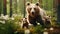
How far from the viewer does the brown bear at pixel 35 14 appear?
227 cm

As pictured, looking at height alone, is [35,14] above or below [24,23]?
above

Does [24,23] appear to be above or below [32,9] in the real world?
below

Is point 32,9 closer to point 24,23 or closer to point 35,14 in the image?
point 35,14

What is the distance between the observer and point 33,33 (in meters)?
2.28

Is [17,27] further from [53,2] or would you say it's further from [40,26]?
[53,2]

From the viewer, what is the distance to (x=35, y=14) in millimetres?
2289

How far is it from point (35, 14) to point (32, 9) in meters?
0.08

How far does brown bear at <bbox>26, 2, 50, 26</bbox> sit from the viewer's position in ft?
7.45

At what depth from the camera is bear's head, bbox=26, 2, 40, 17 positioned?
2.25 m

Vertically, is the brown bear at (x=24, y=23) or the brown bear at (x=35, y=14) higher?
Result: the brown bear at (x=35, y=14)

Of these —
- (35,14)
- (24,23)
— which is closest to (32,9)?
(35,14)

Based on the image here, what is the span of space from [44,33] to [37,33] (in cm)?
9

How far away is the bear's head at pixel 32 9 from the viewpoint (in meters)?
2.25

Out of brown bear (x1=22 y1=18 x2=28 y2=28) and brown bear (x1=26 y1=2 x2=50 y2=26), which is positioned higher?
brown bear (x1=26 y1=2 x2=50 y2=26)
